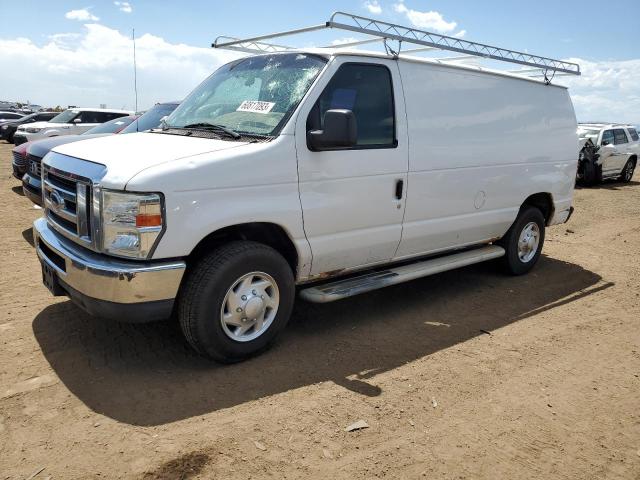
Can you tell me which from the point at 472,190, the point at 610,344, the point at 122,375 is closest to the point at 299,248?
the point at 122,375

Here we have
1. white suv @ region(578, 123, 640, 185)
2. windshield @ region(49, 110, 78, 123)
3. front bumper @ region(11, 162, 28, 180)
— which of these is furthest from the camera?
white suv @ region(578, 123, 640, 185)

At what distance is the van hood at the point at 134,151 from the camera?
339 centimetres

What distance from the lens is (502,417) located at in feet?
11.3

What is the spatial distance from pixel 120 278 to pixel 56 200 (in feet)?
3.47

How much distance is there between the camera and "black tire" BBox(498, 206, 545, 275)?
6254mm

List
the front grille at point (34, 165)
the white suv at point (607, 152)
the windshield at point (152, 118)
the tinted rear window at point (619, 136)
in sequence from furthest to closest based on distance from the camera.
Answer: the tinted rear window at point (619, 136)
the white suv at point (607, 152)
the windshield at point (152, 118)
the front grille at point (34, 165)

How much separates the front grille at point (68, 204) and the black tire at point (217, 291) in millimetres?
736

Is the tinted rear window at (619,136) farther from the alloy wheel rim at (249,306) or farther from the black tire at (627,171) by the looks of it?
the alloy wheel rim at (249,306)

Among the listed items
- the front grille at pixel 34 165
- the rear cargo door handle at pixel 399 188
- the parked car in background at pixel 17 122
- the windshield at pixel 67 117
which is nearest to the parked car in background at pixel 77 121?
the windshield at pixel 67 117

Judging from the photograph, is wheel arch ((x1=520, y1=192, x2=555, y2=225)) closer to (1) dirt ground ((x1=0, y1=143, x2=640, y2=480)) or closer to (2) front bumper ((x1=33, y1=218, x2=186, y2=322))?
(1) dirt ground ((x1=0, y1=143, x2=640, y2=480))

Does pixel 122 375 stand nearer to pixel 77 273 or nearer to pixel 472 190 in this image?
pixel 77 273

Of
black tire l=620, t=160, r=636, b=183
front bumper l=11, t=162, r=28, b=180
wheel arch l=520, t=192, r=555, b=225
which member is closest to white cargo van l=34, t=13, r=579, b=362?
wheel arch l=520, t=192, r=555, b=225

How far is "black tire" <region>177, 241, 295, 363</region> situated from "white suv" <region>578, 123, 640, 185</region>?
1545 centimetres

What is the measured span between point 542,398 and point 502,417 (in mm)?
446
